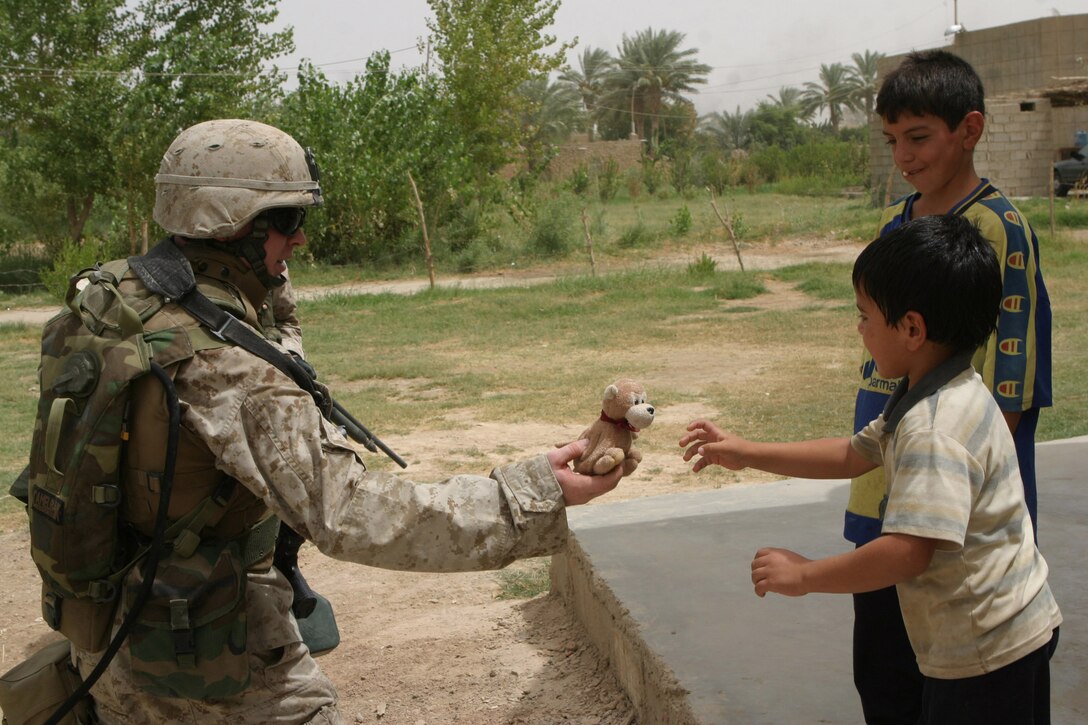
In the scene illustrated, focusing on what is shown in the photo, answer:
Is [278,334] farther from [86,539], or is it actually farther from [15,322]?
[15,322]

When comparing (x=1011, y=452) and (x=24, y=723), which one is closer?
(x=1011, y=452)

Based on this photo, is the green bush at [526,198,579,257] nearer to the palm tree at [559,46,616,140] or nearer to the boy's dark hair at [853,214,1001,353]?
the boy's dark hair at [853,214,1001,353]

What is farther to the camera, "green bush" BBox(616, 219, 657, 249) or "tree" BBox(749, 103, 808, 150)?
"tree" BBox(749, 103, 808, 150)

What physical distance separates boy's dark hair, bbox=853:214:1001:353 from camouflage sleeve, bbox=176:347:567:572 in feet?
2.30

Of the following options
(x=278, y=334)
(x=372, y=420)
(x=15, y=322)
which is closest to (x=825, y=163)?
(x=15, y=322)

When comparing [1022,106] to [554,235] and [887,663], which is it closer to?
[554,235]

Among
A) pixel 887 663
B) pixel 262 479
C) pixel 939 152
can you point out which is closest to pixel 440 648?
pixel 887 663

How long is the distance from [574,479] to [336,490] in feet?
1.47

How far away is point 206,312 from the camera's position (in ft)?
6.86

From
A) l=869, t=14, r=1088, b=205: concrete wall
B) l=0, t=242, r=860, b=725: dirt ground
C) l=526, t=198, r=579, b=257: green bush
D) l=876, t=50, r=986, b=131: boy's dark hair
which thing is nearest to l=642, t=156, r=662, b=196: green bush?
l=869, t=14, r=1088, b=205: concrete wall

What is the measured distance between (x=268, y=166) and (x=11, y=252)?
2315 centimetres

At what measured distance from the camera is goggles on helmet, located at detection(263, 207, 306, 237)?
2.29 m

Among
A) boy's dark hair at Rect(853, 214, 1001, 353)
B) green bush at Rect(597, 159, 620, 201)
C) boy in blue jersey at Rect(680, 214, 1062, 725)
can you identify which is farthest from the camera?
green bush at Rect(597, 159, 620, 201)

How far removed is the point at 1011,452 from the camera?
1.92 m
